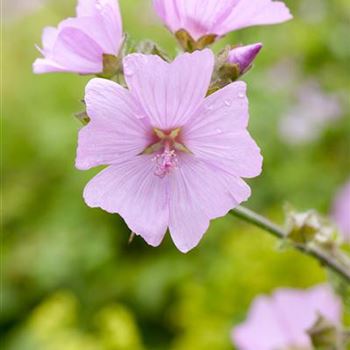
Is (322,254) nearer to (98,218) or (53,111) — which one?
(98,218)

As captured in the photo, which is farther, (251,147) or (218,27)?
(218,27)

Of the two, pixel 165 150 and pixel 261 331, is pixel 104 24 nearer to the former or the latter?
pixel 165 150

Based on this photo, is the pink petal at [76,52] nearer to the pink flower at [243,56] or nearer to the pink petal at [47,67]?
the pink petal at [47,67]

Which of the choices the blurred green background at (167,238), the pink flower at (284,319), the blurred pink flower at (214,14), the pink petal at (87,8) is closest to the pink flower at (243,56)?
the blurred pink flower at (214,14)

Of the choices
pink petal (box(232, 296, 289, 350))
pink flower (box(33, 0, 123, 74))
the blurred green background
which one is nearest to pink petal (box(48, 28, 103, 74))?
pink flower (box(33, 0, 123, 74))

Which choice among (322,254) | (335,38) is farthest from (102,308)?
(322,254)

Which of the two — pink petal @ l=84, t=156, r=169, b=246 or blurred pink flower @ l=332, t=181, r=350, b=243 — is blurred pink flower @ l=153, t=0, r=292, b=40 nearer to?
pink petal @ l=84, t=156, r=169, b=246

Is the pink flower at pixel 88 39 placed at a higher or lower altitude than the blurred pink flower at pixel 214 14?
higher
